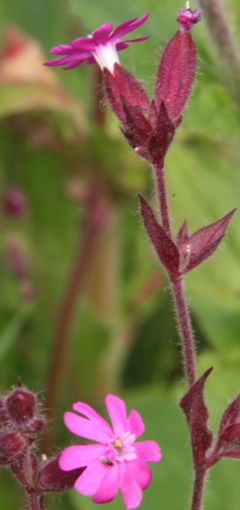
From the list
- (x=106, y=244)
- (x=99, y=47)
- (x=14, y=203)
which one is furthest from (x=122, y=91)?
(x=106, y=244)

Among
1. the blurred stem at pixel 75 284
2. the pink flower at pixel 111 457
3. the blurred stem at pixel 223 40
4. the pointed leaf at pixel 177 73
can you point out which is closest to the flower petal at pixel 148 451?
the pink flower at pixel 111 457

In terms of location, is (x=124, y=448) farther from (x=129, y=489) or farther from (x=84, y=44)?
(x=84, y=44)

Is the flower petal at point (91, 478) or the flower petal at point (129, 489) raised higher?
the flower petal at point (91, 478)

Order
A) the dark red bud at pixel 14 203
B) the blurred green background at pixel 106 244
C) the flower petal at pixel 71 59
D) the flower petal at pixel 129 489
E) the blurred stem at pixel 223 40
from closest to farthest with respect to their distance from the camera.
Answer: the flower petal at pixel 129 489
the flower petal at pixel 71 59
the blurred stem at pixel 223 40
the blurred green background at pixel 106 244
the dark red bud at pixel 14 203

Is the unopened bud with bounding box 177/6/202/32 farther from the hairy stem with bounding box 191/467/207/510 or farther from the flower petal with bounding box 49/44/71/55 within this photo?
the hairy stem with bounding box 191/467/207/510

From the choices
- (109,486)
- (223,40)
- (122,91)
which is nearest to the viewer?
(109,486)

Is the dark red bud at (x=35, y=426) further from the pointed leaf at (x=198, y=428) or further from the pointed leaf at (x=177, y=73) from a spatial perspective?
the pointed leaf at (x=177, y=73)
